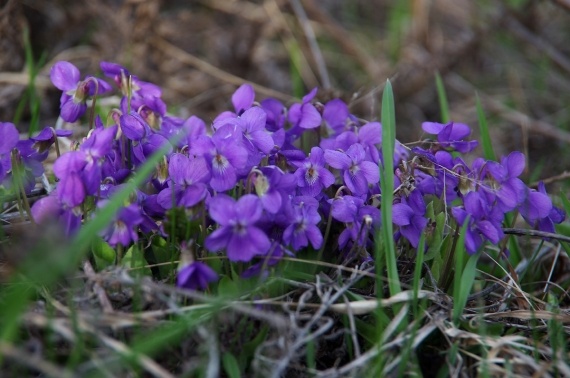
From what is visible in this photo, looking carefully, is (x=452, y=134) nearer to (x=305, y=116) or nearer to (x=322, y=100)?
(x=305, y=116)

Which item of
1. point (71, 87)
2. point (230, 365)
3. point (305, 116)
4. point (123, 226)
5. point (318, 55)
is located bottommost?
point (230, 365)

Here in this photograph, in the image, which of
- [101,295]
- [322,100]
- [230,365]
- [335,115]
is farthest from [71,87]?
[322,100]

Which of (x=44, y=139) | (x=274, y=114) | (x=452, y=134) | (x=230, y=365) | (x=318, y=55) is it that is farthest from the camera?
(x=318, y=55)

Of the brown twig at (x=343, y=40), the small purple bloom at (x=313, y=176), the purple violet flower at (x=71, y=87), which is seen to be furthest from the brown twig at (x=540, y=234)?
the brown twig at (x=343, y=40)

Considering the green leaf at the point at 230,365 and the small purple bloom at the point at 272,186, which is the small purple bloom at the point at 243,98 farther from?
the green leaf at the point at 230,365

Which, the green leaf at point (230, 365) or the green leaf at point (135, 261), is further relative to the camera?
the green leaf at point (135, 261)

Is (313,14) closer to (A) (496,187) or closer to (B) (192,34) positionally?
(B) (192,34)

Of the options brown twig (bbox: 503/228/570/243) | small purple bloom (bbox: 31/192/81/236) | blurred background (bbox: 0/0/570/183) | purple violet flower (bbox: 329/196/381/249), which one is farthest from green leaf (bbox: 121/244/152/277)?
blurred background (bbox: 0/0/570/183)
